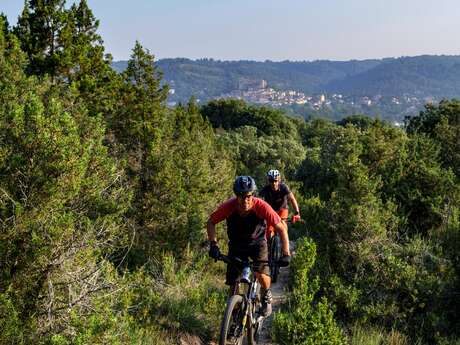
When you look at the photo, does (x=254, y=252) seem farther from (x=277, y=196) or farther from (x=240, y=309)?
(x=277, y=196)

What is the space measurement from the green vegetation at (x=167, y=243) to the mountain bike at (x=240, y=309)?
0.71 metres

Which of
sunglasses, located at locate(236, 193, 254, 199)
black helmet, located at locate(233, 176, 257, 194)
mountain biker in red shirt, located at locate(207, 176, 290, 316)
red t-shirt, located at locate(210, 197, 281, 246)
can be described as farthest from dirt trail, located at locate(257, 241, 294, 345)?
black helmet, located at locate(233, 176, 257, 194)

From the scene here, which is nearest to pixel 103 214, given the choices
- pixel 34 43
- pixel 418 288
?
pixel 418 288

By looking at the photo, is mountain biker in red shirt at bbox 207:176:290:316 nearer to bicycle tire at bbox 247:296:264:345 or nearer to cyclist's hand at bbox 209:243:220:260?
cyclist's hand at bbox 209:243:220:260

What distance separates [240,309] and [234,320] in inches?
5.7

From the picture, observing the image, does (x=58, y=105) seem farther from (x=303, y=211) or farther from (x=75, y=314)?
(x=303, y=211)

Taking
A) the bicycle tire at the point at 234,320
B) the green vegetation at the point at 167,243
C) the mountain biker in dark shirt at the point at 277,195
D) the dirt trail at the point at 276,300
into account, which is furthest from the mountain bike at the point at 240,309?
the mountain biker in dark shirt at the point at 277,195

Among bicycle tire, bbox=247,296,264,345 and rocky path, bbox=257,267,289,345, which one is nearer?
bicycle tire, bbox=247,296,264,345

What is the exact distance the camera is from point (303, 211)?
12.6 meters

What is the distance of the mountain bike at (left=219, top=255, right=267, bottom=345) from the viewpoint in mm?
5188

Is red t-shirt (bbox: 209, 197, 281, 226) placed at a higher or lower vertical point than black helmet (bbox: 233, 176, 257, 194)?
lower

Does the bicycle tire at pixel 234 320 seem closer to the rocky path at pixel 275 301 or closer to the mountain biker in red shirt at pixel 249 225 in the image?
the mountain biker in red shirt at pixel 249 225

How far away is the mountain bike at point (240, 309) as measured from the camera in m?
5.19

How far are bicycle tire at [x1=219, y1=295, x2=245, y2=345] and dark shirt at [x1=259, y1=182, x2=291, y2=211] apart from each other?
10.6 feet
